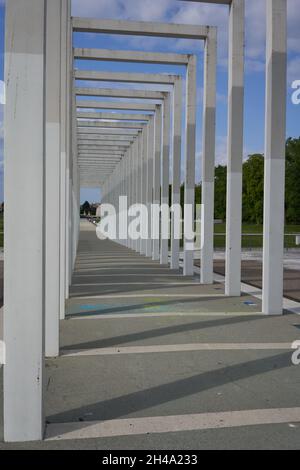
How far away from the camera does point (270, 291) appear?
396 inches

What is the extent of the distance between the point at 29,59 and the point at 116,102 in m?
19.9

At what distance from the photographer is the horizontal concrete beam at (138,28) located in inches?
588

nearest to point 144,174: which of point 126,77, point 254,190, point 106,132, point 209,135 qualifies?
point 106,132

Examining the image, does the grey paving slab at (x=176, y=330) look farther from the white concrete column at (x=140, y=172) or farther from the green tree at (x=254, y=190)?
the green tree at (x=254, y=190)

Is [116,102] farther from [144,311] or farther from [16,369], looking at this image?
[16,369]

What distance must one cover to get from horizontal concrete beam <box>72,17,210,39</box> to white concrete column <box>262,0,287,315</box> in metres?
5.09

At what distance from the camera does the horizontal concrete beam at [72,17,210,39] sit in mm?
14930

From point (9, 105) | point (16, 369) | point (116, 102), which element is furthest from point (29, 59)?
point (116, 102)

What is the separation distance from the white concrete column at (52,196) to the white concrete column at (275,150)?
173 inches

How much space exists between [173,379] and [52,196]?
2560 mm

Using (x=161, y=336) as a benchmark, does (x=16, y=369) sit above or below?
above

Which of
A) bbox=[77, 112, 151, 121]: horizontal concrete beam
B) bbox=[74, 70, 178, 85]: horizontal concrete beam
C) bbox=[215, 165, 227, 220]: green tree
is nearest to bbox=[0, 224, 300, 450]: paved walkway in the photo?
bbox=[74, 70, 178, 85]: horizontal concrete beam

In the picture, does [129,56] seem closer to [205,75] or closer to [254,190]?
[205,75]
